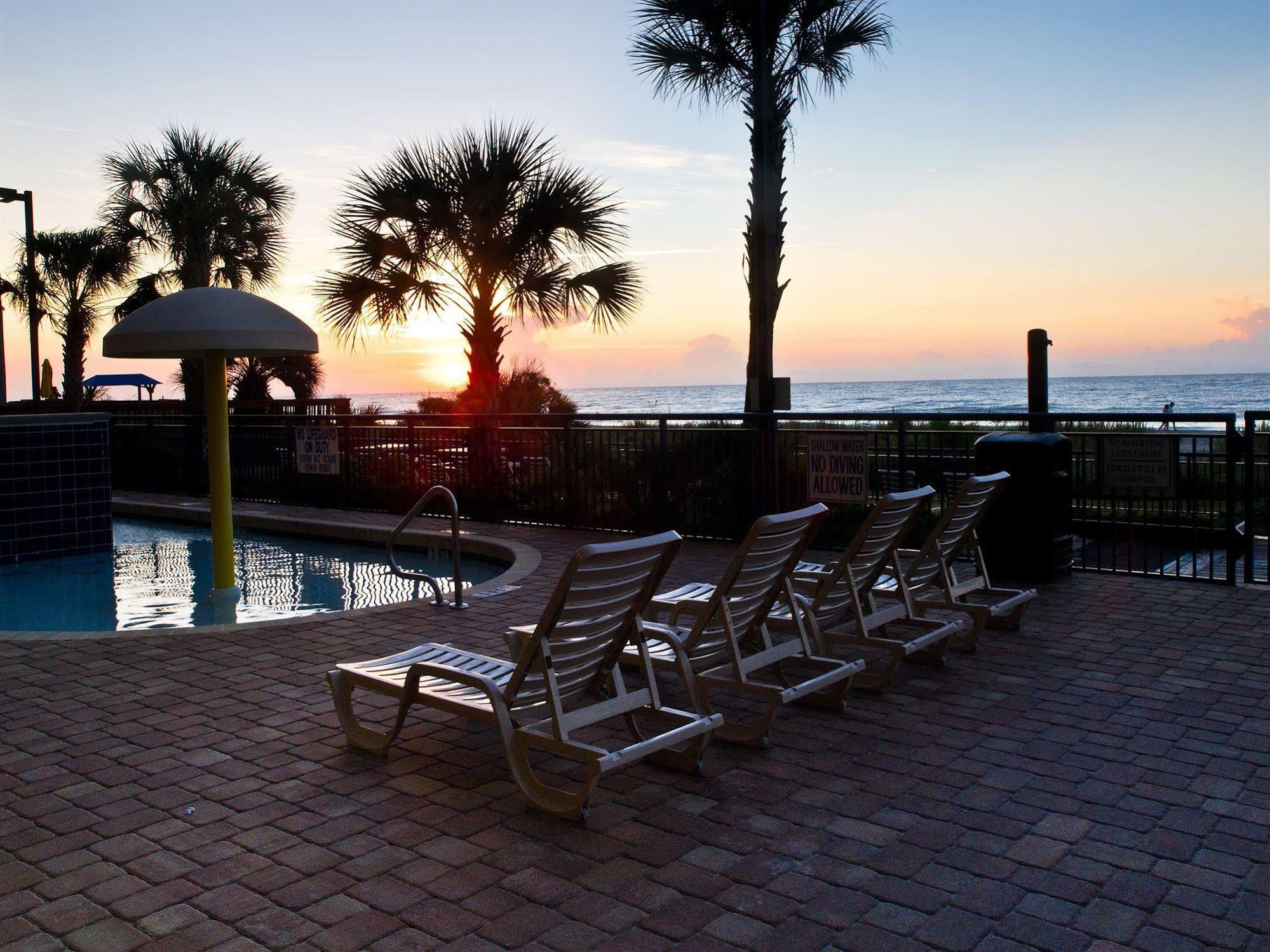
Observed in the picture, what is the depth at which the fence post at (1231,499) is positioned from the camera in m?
7.80

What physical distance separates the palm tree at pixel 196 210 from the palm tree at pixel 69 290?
5.06 m

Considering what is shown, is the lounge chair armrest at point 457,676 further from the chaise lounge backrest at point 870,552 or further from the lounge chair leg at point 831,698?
the chaise lounge backrest at point 870,552

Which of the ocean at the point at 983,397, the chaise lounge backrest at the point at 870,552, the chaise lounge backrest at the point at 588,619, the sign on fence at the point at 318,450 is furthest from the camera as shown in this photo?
the ocean at the point at 983,397

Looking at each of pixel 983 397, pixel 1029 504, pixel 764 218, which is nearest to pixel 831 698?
pixel 1029 504

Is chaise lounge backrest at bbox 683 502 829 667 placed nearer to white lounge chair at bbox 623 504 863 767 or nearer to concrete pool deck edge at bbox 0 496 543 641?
white lounge chair at bbox 623 504 863 767

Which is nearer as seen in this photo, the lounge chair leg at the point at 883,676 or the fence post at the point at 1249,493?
the lounge chair leg at the point at 883,676

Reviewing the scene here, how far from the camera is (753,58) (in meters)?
13.6

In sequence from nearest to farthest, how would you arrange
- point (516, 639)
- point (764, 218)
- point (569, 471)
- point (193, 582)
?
point (516, 639) → point (193, 582) → point (569, 471) → point (764, 218)

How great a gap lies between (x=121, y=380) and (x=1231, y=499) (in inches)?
1881

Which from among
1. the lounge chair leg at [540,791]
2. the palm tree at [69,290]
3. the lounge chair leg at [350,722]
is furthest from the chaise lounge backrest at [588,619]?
the palm tree at [69,290]

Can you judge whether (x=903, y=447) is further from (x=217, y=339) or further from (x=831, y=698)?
(x=217, y=339)

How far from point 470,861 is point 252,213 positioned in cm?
2175

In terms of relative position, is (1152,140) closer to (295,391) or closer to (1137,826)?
(1137,826)

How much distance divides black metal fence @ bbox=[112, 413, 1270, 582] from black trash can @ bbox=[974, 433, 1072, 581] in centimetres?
39
